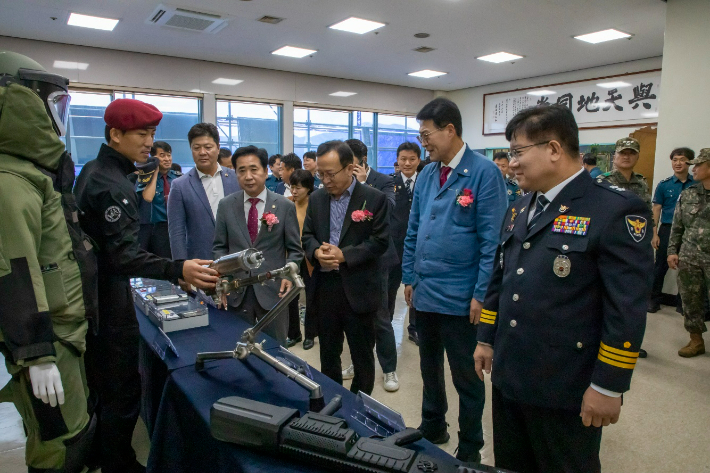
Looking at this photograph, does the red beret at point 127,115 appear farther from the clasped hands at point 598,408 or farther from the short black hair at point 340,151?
the clasped hands at point 598,408

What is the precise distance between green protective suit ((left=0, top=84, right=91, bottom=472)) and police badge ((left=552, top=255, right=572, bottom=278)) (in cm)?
143

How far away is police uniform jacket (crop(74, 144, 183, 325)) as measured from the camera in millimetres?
1689

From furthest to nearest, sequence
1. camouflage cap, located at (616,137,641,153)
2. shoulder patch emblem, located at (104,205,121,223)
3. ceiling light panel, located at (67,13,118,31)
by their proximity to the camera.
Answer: ceiling light panel, located at (67,13,118,31), camouflage cap, located at (616,137,641,153), shoulder patch emblem, located at (104,205,121,223)

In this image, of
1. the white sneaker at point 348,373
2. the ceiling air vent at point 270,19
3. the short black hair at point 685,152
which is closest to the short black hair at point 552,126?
the white sneaker at point 348,373

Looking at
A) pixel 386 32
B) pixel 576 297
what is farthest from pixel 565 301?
pixel 386 32

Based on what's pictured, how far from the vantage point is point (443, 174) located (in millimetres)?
2061

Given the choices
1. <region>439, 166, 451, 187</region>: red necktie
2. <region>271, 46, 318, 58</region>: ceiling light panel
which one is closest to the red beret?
<region>439, 166, 451, 187</region>: red necktie

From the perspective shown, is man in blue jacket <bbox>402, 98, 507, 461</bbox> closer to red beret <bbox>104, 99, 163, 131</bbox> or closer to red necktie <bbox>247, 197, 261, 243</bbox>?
red necktie <bbox>247, 197, 261, 243</bbox>

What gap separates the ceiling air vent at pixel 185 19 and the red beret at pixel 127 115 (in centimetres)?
410

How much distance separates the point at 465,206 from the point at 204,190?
160cm

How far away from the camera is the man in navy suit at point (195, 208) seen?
105 inches

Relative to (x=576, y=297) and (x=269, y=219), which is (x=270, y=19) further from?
(x=576, y=297)

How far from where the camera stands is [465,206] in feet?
6.25

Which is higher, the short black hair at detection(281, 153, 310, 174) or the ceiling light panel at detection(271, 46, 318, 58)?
the ceiling light panel at detection(271, 46, 318, 58)
